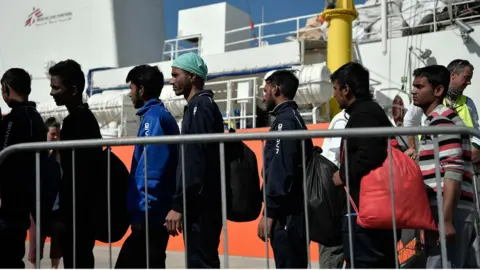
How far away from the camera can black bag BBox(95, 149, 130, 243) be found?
3209 millimetres

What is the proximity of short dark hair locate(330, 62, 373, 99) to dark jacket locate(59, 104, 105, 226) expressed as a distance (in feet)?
5.32

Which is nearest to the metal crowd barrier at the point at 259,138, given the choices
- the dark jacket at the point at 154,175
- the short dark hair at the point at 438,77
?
the dark jacket at the point at 154,175

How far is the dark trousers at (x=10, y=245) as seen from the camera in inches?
136

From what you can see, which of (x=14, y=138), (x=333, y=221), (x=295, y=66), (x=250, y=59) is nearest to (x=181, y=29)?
(x=250, y=59)

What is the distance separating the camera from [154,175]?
3029 mm

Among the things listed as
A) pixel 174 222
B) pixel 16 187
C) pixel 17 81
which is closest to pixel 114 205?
pixel 174 222

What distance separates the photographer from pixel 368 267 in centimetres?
275

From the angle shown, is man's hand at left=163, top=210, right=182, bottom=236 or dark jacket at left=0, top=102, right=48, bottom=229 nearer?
man's hand at left=163, top=210, right=182, bottom=236

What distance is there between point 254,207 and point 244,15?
11956mm

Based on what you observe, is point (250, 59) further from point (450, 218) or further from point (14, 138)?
point (450, 218)

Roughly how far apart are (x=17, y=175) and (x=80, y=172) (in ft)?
2.11

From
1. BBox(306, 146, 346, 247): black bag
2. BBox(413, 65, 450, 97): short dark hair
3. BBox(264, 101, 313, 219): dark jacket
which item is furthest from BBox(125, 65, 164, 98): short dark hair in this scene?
BBox(413, 65, 450, 97): short dark hair

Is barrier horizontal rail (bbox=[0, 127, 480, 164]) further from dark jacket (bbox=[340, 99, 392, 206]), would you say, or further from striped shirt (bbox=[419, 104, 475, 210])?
striped shirt (bbox=[419, 104, 475, 210])

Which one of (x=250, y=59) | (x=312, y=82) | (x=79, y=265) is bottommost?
(x=79, y=265)
